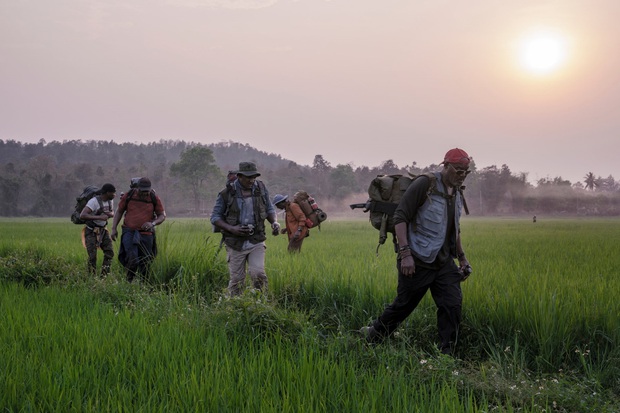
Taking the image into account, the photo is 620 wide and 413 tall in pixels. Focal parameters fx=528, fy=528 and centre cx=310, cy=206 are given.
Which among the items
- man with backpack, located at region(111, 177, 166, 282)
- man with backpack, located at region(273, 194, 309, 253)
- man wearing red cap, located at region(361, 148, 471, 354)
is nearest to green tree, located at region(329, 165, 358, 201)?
man with backpack, located at region(273, 194, 309, 253)

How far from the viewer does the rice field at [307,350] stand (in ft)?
10.0

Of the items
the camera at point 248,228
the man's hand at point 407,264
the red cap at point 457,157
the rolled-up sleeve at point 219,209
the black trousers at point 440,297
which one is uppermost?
the red cap at point 457,157

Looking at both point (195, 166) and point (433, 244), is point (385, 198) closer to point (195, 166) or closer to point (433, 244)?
point (433, 244)

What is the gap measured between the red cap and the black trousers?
885 millimetres

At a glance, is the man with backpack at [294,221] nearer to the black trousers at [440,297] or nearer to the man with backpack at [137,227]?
the man with backpack at [137,227]

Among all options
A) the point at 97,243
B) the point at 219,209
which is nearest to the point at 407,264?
the point at 219,209

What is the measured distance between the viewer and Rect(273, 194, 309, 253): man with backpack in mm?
9586

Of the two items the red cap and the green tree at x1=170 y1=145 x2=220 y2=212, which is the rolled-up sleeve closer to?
the red cap

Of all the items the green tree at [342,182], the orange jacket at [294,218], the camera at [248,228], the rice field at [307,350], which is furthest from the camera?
the green tree at [342,182]

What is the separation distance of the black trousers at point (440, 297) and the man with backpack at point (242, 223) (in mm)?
2264

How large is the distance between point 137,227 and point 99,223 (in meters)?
1.00

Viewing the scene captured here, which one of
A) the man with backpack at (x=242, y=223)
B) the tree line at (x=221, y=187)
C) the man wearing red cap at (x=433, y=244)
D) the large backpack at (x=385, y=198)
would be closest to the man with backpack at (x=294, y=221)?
the man with backpack at (x=242, y=223)

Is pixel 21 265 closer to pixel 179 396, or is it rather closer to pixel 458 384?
pixel 179 396

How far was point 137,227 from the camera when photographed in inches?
311
